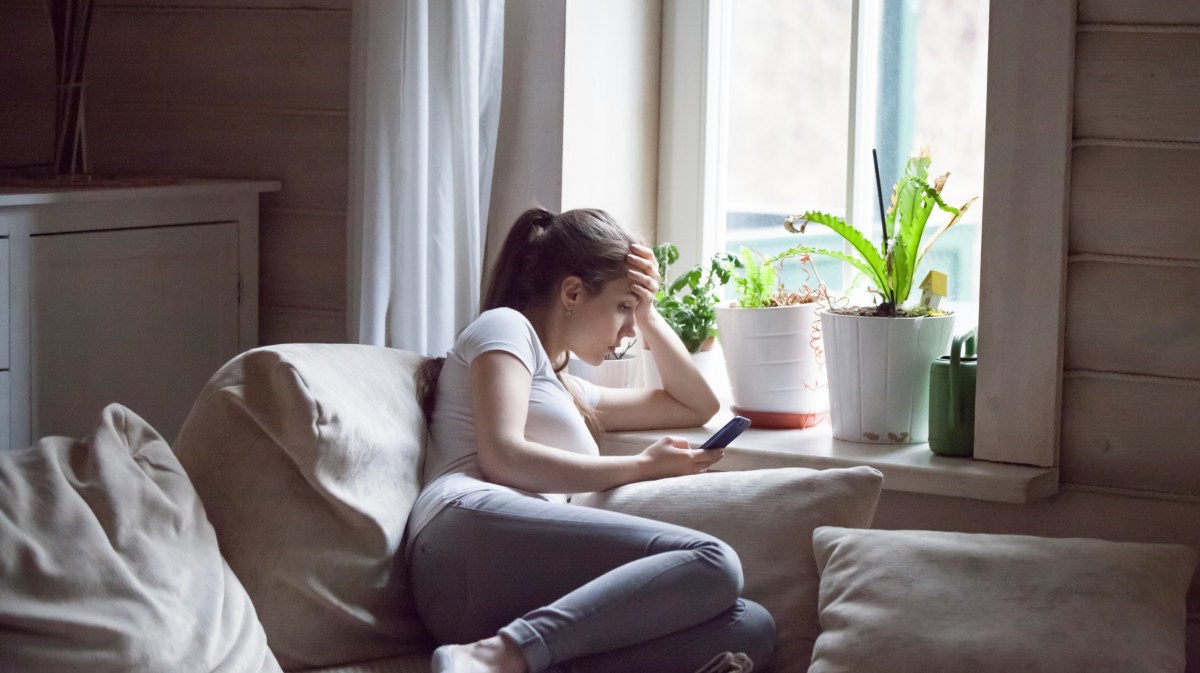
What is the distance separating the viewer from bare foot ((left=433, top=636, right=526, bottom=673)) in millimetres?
1651

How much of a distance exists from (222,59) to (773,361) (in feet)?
3.85

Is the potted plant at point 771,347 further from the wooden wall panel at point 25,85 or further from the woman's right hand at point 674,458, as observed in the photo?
the wooden wall panel at point 25,85

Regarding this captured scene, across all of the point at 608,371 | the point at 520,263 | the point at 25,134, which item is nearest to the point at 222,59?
the point at 25,134

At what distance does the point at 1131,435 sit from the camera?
2020 mm

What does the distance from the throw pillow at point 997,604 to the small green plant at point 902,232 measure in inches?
19.2

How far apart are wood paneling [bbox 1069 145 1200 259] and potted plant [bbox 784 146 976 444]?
8.3 inches

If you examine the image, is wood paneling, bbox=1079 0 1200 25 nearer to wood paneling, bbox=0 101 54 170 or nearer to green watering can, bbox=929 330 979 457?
green watering can, bbox=929 330 979 457

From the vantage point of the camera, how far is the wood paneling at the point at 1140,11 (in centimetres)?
192

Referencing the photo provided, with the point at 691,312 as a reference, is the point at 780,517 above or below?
below

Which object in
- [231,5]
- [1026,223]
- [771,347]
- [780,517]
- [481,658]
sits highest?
[231,5]

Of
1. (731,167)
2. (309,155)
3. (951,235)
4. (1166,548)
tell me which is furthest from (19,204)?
(1166,548)

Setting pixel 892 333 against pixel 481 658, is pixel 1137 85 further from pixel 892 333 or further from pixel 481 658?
pixel 481 658

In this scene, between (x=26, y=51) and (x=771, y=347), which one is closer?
(x=771, y=347)

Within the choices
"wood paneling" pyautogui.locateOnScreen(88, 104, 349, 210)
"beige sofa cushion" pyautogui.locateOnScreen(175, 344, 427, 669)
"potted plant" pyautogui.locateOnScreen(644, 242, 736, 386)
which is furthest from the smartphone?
"wood paneling" pyautogui.locateOnScreen(88, 104, 349, 210)
